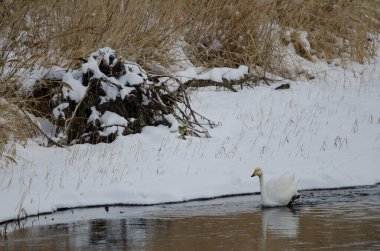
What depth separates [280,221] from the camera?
8625mm

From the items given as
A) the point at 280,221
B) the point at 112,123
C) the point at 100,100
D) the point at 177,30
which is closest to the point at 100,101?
the point at 100,100

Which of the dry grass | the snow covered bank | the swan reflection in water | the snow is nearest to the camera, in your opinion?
the swan reflection in water

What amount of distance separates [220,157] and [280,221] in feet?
11.7

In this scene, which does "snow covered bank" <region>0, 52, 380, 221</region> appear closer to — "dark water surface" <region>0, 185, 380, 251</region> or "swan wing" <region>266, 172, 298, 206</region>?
"dark water surface" <region>0, 185, 380, 251</region>

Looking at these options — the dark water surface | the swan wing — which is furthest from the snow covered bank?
the swan wing

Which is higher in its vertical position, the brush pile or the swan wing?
the brush pile

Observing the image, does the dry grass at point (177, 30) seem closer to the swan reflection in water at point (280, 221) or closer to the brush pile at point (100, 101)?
the brush pile at point (100, 101)

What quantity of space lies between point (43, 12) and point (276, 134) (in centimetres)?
437

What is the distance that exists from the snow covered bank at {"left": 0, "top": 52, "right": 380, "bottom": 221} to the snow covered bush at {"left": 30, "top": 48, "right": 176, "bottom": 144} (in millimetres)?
325

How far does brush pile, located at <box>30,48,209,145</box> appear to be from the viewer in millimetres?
12688

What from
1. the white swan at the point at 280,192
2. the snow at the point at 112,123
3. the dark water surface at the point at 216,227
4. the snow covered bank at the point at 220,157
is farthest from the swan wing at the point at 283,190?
the snow at the point at 112,123

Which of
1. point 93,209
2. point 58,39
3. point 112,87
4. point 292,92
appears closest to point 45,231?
point 93,209

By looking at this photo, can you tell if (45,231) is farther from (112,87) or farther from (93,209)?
(112,87)

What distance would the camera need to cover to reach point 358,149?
41.6ft
